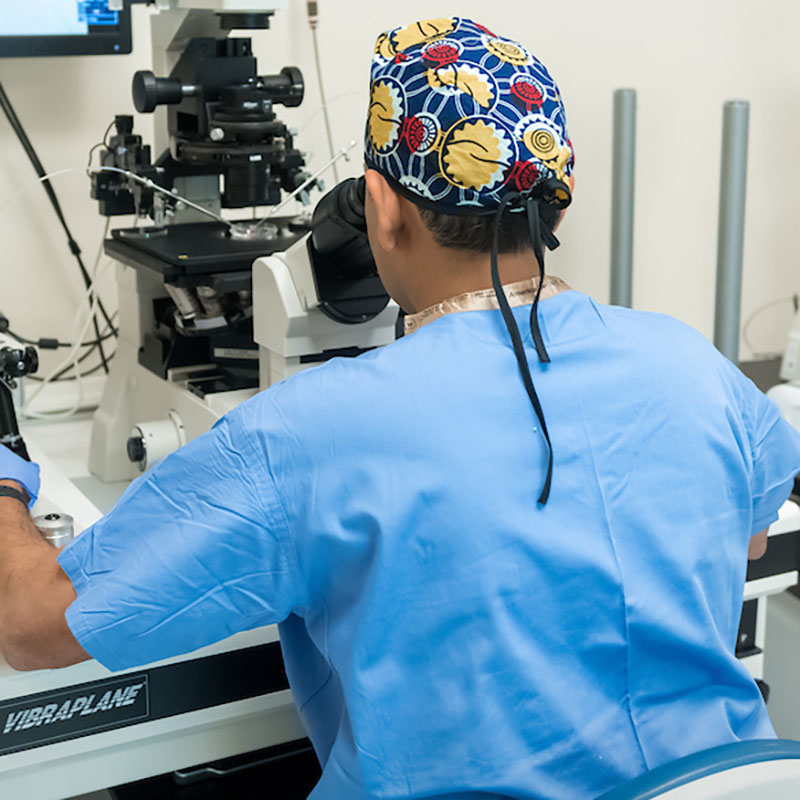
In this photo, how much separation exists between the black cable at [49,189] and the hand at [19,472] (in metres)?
0.92

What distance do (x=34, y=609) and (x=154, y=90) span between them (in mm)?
876

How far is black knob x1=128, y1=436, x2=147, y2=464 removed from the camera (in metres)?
1.53

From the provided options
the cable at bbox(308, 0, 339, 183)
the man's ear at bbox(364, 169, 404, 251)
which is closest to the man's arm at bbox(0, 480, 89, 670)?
the man's ear at bbox(364, 169, 404, 251)

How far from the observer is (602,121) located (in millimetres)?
2625

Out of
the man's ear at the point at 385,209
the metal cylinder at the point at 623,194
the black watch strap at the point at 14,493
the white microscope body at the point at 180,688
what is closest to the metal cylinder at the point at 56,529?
the black watch strap at the point at 14,493

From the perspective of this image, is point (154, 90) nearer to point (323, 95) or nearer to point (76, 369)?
point (76, 369)

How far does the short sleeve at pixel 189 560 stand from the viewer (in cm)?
88

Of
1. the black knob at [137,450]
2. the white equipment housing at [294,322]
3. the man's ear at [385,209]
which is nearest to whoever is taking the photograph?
the man's ear at [385,209]

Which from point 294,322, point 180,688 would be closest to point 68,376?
point 294,322

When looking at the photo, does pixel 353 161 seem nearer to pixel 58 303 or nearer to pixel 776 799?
pixel 58 303

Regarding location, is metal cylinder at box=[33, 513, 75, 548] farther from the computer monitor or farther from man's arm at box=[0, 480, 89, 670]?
the computer monitor

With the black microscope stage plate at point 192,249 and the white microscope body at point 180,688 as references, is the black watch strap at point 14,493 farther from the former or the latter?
the black microscope stage plate at point 192,249

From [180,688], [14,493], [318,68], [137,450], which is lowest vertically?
[180,688]

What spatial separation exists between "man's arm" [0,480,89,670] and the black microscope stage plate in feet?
1.84
